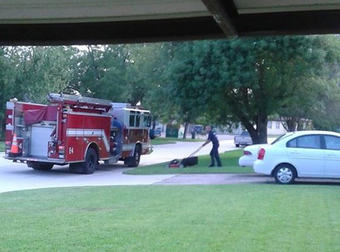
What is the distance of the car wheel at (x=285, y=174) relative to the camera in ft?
56.7

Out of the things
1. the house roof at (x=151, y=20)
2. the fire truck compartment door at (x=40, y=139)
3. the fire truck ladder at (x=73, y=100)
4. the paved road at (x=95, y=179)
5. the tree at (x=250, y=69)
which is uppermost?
the tree at (x=250, y=69)

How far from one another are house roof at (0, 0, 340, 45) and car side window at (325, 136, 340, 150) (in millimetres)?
12487

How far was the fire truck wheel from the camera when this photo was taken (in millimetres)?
22750

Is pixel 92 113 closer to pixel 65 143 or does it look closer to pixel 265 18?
pixel 65 143

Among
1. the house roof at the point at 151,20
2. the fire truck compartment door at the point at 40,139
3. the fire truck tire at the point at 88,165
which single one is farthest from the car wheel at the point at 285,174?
the house roof at the point at 151,20

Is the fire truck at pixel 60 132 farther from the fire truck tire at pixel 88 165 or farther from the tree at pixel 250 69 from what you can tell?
the tree at pixel 250 69

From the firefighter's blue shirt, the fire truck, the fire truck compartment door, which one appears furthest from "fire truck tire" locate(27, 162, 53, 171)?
the firefighter's blue shirt

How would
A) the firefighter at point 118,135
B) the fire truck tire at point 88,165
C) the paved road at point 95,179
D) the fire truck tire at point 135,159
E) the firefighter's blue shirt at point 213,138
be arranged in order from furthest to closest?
1. the fire truck tire at point 135,159
2. the firefighter at point 118,135
3. the firefighter's blue shirt at point 213,138
4. the fire truck tire at point 88,165
5. the paved road at point 95,179

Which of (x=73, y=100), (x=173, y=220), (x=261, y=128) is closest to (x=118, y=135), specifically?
(x=73, y=100)

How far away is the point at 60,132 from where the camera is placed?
830 inches

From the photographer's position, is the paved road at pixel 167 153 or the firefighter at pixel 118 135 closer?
the firefighter at pixel 118 135

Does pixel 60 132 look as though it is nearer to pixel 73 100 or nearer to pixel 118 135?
pixel 73 100

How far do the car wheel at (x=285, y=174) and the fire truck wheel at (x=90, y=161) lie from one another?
328 inches

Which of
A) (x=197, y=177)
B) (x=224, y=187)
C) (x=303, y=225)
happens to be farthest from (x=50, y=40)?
(x=197, y=177)
